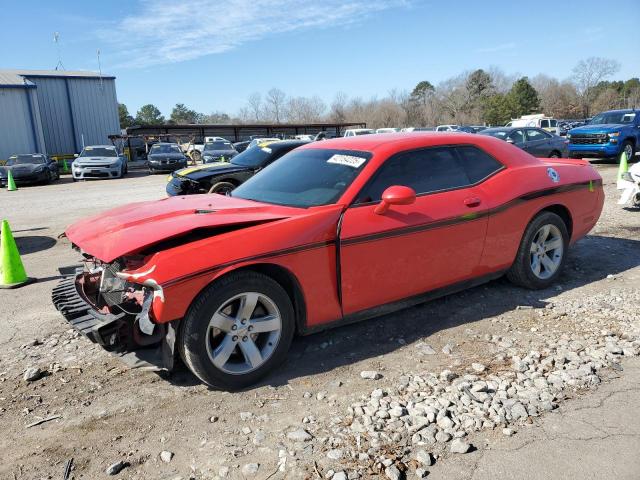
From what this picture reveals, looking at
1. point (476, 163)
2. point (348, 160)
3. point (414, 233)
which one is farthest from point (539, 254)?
point (348, 160)

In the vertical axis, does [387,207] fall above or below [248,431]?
above

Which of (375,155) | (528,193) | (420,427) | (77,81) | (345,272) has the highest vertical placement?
(77,81)

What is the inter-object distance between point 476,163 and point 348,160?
1.27 m

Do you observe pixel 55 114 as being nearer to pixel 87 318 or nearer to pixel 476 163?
pixel 87 318

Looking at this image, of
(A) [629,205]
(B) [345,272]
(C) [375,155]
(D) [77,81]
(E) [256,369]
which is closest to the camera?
(E) [256,369]

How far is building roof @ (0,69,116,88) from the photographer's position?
29359 millimetres

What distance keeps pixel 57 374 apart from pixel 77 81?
124 feet

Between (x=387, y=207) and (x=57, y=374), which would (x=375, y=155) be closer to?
(x=387, y=207)

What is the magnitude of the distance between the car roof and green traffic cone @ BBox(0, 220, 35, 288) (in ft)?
12.2

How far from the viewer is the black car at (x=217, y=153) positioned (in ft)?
70.9

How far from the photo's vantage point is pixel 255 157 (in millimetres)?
10133

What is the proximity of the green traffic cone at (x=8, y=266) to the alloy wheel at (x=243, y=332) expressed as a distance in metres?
3.80

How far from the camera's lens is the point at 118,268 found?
336 cm

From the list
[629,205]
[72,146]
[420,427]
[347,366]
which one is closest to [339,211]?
[347,366]
